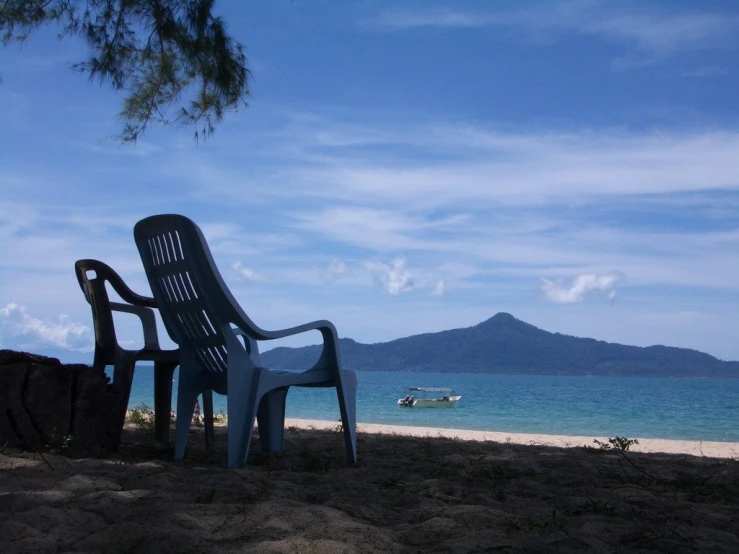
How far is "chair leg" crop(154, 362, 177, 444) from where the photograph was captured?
4527 millimetres

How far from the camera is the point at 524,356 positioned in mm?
119438

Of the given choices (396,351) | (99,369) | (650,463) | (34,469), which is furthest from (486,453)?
(396,351)

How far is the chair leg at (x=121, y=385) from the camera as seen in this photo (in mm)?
4113

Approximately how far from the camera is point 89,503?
99.7 inches

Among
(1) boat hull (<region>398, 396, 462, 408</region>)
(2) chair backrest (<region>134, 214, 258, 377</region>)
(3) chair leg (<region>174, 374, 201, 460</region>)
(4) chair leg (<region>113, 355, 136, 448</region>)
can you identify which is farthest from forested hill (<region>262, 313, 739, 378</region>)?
(2) chair backrest (<region>134, 214, 258, 377</region>)

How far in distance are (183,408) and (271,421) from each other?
20.9 inches

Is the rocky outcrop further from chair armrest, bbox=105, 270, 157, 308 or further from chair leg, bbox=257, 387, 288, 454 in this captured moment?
chair leg, bbox=257, 387, 288, 454

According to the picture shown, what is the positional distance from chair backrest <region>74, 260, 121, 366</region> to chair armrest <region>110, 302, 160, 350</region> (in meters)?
0.29

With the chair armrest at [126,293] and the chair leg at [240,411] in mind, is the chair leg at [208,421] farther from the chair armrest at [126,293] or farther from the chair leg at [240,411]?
the chair leg at [240,411]

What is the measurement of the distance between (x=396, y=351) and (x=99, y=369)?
378ft

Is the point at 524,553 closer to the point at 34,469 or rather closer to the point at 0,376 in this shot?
the point at 34,469

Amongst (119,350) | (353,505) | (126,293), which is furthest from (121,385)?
(353,505)

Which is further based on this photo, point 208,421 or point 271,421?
point 208,421

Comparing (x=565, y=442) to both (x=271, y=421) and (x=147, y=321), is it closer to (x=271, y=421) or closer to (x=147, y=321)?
(x=271, y=421)
